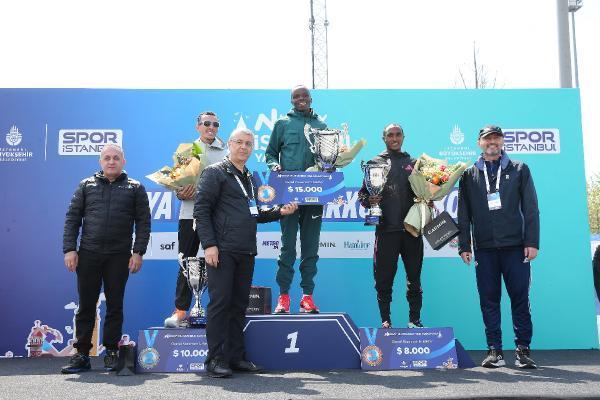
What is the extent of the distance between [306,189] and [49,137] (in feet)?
9.37

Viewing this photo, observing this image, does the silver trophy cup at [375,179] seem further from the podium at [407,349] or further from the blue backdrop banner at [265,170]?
the blue backdrop banner at [265,170]

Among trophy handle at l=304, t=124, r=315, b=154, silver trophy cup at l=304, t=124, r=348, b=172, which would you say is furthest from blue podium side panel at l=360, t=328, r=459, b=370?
trophy handle at l=304, t=124, r=315, b=154

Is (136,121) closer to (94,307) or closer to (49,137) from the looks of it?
(49,137)

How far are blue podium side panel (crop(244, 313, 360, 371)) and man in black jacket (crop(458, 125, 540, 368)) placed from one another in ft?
3.15

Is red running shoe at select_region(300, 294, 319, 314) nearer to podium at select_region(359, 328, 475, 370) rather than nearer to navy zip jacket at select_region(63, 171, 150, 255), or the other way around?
podium at select_region(359, 328, 475, 370)

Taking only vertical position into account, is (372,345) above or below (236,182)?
below

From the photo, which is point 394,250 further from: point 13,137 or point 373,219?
point 13,137

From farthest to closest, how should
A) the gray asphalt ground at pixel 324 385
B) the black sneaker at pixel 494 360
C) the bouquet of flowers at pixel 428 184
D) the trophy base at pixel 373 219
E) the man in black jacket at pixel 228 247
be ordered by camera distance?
1. the bouquet of flowers at pixel 428 184
2. the trophy base at pixel 373 219
3. the black sneaker at pixel 494 360
4. the man in black jacket at pixel 228 247
5. the gray asphalt ground at pixel 324 385

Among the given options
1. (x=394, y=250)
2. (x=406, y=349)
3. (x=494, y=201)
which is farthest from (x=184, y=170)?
(x=494, y=201)

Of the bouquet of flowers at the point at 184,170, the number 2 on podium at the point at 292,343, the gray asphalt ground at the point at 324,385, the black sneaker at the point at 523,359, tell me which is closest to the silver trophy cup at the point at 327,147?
the bouquet of flowers at the point at 184,170

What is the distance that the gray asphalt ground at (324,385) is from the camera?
105 inches

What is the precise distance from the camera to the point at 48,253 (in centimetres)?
500

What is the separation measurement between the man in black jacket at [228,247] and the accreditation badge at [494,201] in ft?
5.29

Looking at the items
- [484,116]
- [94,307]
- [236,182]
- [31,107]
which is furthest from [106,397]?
[484,116]
